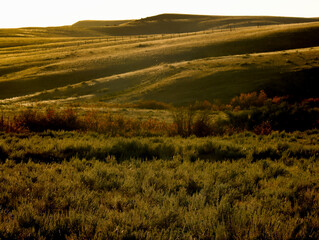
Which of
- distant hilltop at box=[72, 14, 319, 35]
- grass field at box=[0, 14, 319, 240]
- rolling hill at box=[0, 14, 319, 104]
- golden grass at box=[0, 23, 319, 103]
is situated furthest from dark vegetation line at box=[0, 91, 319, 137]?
distant hilltop at box=[72, 14, 319, 35]

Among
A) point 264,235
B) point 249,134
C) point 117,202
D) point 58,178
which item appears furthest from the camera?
point 249,134

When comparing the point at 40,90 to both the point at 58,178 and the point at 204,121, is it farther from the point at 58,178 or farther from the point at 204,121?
the point at 58,178

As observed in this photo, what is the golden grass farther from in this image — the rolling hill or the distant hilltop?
the distant hilltop

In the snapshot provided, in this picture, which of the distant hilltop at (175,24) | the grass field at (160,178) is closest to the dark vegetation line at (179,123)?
the grass field at (160,178)

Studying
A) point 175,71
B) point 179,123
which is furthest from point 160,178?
point 175,71

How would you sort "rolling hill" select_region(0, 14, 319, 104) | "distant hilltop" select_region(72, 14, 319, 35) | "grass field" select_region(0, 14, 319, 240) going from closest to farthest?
"grass field" select_region(0, 14, 319, 240) < "rolling hill" select_region(0, 14, 319, 104) < "distant hilltop" select_region(72, 14, 319, 35)

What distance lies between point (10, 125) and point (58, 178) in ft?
23.6

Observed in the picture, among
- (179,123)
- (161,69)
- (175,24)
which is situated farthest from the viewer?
(175,24)

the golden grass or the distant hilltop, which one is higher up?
the distant hilltop

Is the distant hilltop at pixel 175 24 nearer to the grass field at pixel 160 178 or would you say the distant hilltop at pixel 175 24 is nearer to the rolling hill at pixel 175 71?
the rolling hill at pixel 175 71

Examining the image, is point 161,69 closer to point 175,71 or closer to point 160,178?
point 175,71

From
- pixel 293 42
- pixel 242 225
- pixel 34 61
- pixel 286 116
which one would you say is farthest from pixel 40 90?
pixel 293 42

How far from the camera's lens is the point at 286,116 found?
15547mm

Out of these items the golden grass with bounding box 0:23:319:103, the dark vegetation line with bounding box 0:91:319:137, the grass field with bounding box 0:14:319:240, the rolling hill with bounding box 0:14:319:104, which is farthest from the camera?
the golden grass with bounding box 0:23:319:103
